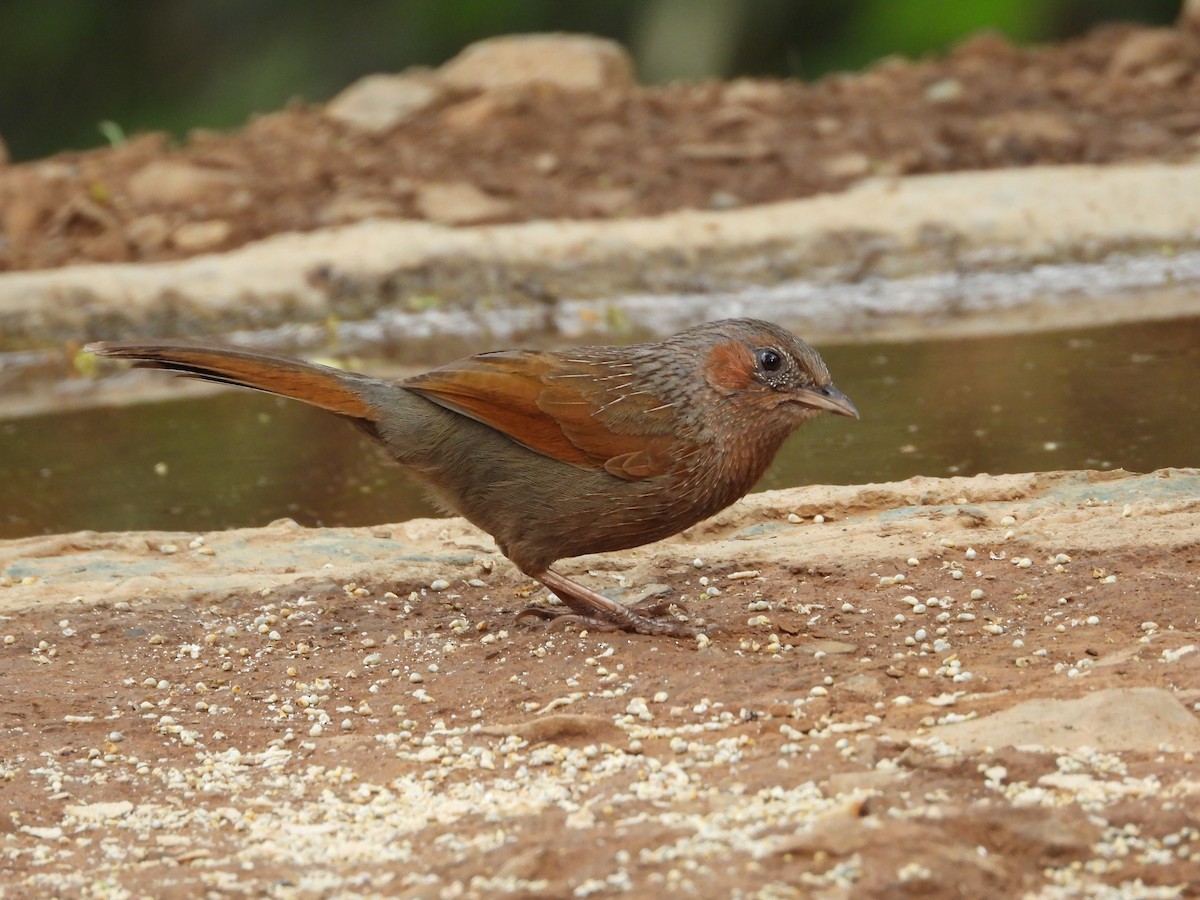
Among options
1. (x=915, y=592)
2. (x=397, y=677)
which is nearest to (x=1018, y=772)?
(x=915, y=592)

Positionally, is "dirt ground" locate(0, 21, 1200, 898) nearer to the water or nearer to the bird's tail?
the bird's tail

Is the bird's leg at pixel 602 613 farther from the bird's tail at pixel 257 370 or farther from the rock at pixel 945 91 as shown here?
the rock at pixel 945 91

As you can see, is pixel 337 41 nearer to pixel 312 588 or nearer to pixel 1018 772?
pixel 312 588

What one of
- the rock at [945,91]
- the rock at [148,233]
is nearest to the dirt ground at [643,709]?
the rock at [148,233]

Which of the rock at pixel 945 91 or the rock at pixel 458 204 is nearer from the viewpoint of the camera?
the rock at pixel 458 204

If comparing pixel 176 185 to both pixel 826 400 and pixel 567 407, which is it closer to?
pixel 567 407

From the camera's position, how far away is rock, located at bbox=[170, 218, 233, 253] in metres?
9.64

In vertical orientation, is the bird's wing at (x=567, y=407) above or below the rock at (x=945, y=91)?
below

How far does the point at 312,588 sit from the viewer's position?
15.9 ft

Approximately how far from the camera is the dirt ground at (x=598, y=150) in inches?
387

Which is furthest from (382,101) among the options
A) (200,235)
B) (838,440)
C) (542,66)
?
(838,440)

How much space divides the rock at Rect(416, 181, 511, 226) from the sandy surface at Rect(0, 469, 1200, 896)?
441 cm

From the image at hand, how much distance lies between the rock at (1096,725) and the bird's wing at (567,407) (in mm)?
1229

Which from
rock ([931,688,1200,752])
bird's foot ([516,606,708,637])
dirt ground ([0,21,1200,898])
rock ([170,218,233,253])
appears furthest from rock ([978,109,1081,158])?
rock ([931,688,1200,752])
